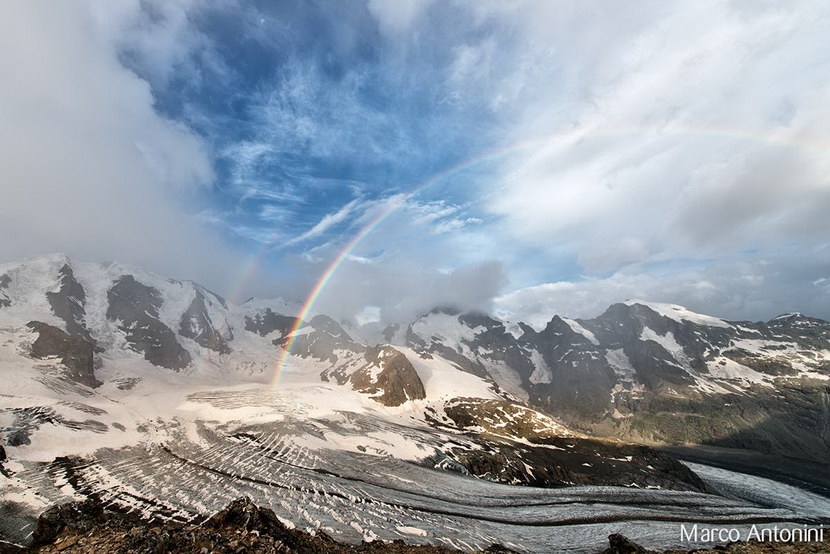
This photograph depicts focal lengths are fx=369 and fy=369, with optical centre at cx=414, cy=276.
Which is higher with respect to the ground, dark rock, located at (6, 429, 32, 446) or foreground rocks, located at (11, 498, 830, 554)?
foreground rocks, located at (11, 498, 830, 554)

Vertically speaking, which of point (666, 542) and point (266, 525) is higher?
point (266, 525)

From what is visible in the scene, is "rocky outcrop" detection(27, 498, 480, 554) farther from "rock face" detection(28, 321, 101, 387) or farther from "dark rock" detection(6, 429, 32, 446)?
"rock face" detection(28, 321, 101, 387)

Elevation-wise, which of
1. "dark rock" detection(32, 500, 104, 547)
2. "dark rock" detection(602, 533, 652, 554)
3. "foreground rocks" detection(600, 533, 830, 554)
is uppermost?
"foreground rocks" detection(600, 533, 830, 554)

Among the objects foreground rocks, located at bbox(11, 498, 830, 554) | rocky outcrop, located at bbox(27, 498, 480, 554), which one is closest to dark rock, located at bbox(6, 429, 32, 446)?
foreground rocks, located at bbox(11, 498, 830, 554)

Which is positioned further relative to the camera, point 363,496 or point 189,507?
point 363,496

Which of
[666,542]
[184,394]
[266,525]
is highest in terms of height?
[266,525]

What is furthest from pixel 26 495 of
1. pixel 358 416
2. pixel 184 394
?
pixel 184 394

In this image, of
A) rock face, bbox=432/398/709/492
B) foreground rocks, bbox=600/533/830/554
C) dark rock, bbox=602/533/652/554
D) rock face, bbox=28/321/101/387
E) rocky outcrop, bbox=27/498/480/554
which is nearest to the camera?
rocky outcrop, bbox=27/498/480/554

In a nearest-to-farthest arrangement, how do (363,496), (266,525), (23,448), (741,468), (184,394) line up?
(266,525), (363,496), (23,448), (184,394), (741,468)

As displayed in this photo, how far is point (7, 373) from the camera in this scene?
122 meters

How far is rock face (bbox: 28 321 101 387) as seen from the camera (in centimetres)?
15650

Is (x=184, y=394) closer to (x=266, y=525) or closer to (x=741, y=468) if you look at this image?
(x=266, y=525)

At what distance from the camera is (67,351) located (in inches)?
6442

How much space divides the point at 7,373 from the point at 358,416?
116 m
